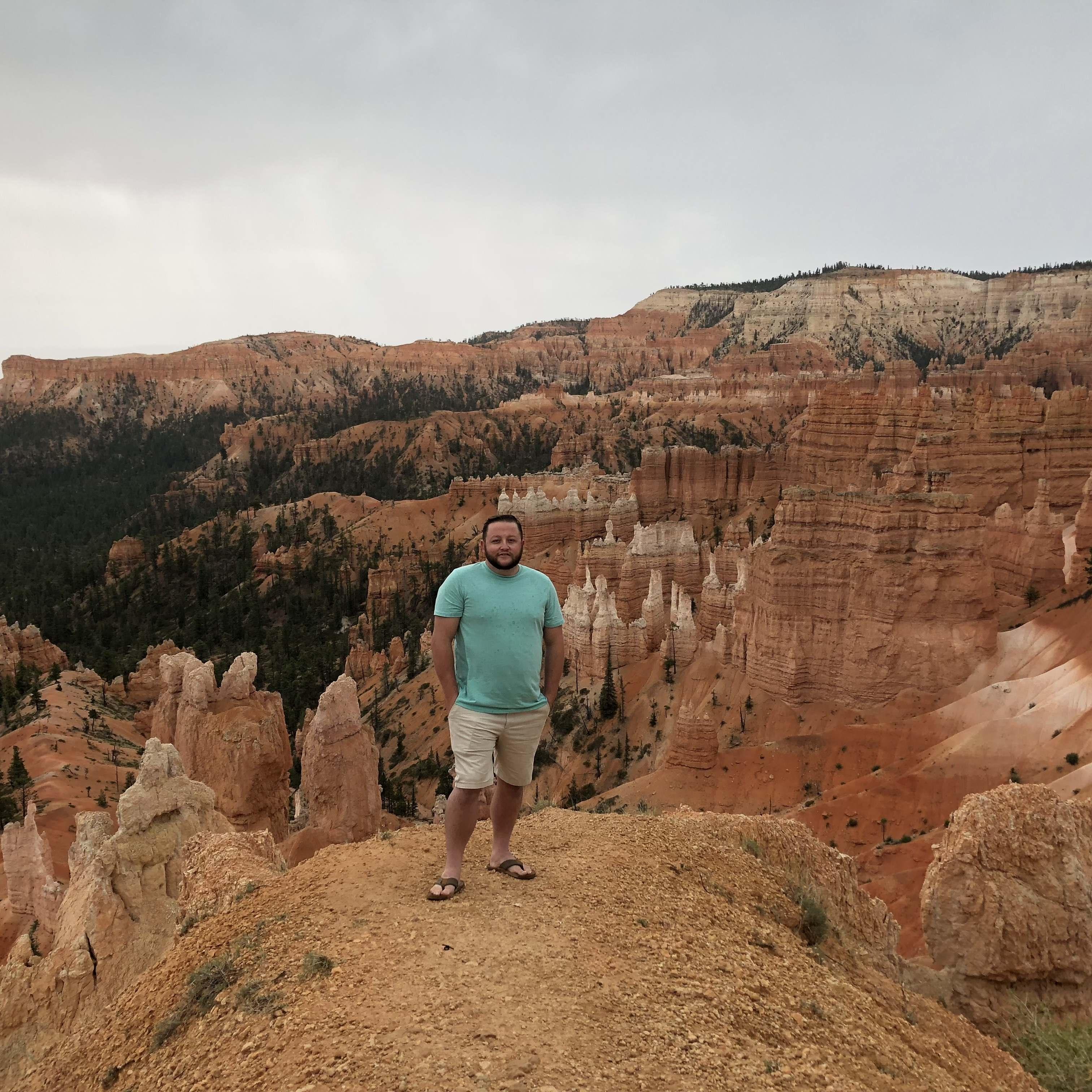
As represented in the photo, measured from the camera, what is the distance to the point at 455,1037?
4.29 meters

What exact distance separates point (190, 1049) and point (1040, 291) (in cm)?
16799

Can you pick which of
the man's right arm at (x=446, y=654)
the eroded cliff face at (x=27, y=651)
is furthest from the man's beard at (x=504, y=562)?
the eroded cliff face at (x=27, y=651)

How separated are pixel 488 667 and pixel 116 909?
8.04m

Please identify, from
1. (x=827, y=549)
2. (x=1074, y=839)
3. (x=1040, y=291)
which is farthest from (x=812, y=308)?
(x=1074, y=839)

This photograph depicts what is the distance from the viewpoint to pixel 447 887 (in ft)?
19.6

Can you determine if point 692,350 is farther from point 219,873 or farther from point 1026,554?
point 219,873

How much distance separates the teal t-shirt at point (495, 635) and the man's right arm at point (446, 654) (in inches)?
2.1

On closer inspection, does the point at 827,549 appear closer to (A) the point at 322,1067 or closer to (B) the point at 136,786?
(B) the point at 136,786

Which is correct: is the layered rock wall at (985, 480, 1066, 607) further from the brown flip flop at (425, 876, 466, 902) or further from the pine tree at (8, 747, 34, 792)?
the pine tree at (8, 747, 34, 792)

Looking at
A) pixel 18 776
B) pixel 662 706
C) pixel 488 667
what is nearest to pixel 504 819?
pixel 488 667

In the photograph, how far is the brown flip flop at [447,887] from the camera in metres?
5.91

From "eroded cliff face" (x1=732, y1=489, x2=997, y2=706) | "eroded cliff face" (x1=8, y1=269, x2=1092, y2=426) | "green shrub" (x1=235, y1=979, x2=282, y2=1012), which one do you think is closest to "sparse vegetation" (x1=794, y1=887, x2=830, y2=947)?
"green shrub" (x1=235, y1=979, x2=282, y2=1012)

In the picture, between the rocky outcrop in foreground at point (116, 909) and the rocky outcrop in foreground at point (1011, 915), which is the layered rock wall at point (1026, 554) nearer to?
the rocky outcrop in foreground at point (1011, 915)

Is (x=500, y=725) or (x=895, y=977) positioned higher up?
(x=500, y=725)
